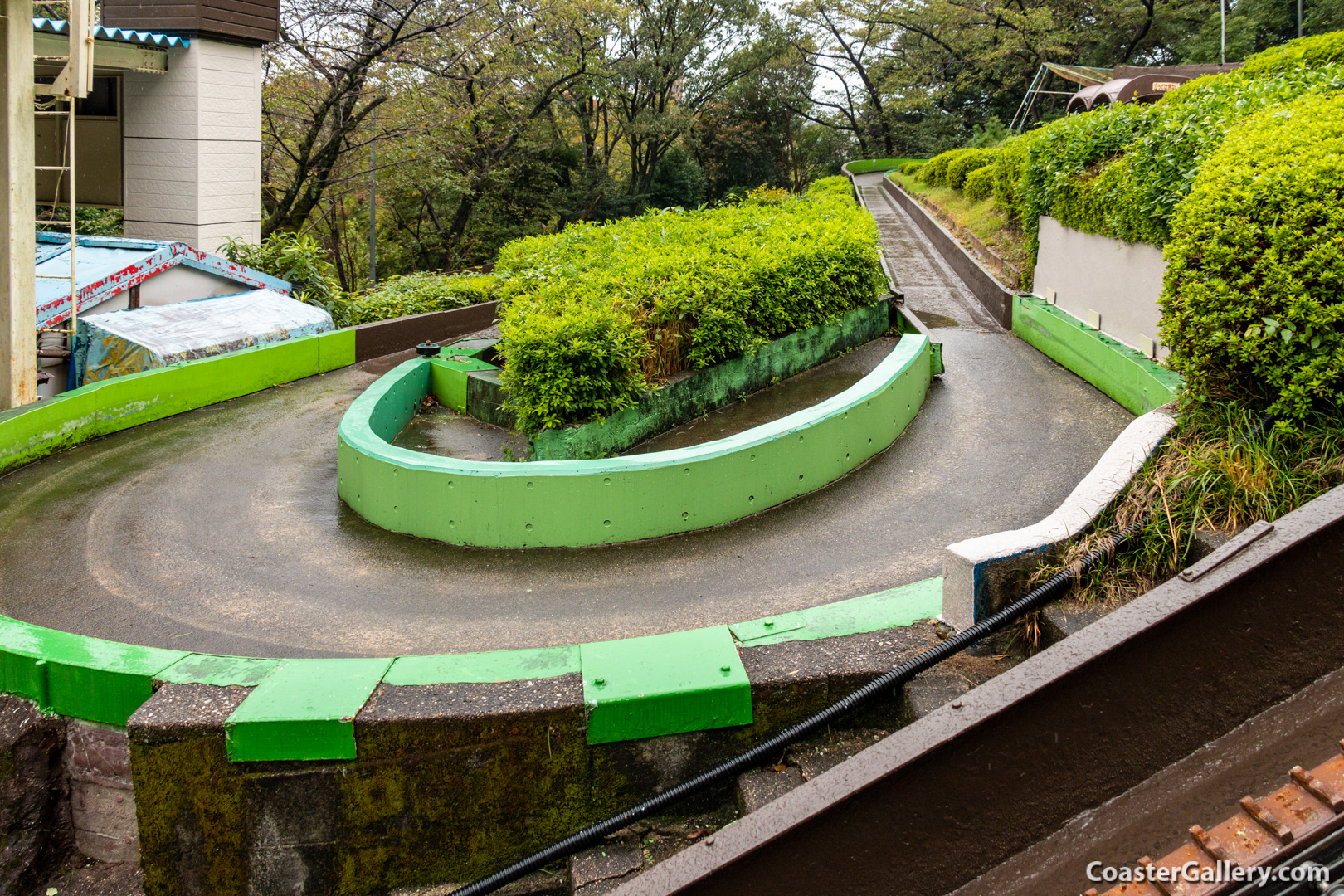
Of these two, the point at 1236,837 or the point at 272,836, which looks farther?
the point at 272,836

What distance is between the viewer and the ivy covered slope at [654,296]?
8.70 metres

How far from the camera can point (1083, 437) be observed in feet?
31.7

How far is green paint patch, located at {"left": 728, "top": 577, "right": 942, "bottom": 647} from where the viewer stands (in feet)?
15.8

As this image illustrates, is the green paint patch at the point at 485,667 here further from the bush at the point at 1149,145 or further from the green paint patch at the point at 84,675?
the bush at the point at 1149,145

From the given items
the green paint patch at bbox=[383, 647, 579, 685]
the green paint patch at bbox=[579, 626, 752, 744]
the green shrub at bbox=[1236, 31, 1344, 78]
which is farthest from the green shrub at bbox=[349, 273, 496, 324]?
the green paint patch at bbox=[579, 626, 752, 744]

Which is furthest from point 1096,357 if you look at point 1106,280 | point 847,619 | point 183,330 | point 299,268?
point 299,268

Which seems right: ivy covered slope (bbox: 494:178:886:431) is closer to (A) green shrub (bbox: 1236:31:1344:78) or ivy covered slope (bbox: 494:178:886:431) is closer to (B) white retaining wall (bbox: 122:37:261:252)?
(B) white retaining wall (bbox: 122:37:261:252)

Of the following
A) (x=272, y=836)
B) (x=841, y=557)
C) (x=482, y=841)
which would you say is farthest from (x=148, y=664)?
(x=841, y=557)

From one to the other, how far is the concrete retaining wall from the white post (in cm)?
1115

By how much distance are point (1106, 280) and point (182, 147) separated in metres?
13.9

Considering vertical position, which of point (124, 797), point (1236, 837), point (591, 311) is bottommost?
point (124, 797)

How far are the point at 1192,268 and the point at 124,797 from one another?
6373 millimetres

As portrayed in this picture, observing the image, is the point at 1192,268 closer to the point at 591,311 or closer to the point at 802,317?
the point at 591,311

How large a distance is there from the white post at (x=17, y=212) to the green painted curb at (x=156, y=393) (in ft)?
1.68
